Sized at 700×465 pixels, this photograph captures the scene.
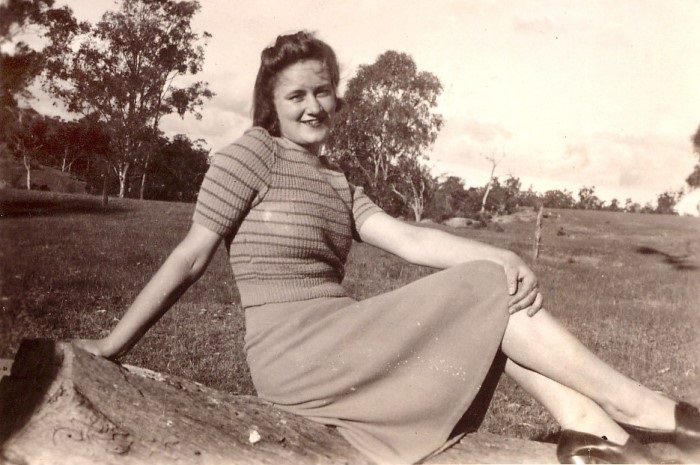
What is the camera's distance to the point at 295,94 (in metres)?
2.52

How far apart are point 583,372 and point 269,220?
1174 millimetres

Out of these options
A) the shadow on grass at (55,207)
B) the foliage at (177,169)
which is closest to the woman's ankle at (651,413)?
the foliage at (177,169)

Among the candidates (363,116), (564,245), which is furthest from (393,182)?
(564,245)

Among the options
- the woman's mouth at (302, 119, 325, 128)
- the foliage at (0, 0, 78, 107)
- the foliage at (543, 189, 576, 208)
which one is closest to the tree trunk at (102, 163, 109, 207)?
the foliage at (0, 0, 78, 107)

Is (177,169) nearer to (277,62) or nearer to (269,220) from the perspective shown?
(277,62)

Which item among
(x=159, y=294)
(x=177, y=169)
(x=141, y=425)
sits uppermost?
(x=177, y=169)

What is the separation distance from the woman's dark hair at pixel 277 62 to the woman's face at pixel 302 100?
0.07ft

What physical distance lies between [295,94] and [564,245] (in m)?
12.1

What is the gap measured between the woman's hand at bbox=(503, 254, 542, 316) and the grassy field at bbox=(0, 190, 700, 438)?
192cm

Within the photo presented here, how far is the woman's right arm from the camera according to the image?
2.02m

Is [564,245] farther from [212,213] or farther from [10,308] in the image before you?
[212,213]

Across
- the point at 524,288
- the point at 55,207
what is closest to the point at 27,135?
the point at 55,207

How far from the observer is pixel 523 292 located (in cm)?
210

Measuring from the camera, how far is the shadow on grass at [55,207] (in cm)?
623
